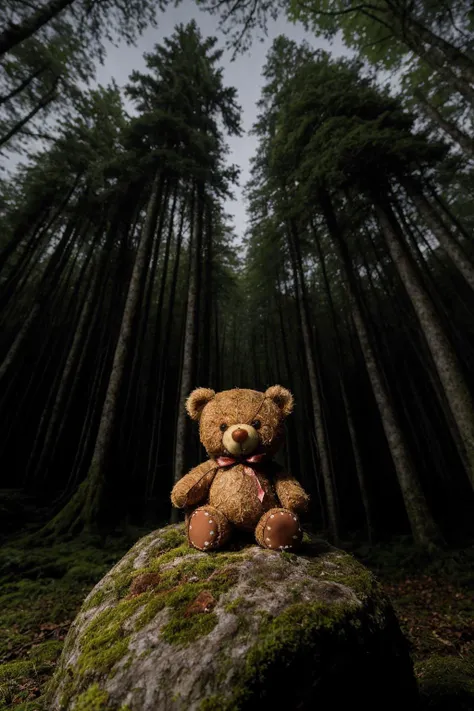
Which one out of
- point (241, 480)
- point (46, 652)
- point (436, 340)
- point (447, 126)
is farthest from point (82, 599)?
point (447, 126)

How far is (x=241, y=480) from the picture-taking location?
2.03 metres

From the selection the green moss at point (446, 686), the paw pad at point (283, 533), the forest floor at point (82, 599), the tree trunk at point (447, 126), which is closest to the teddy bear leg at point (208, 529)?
the paw pad at point (283, 533)

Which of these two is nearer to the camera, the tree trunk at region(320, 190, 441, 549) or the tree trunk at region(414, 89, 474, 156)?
the tree trunk at region(320, 190, 441, 549)

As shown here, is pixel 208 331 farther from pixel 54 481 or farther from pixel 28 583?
pixel 28 583

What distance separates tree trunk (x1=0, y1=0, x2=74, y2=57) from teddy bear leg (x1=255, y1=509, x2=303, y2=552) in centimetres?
764

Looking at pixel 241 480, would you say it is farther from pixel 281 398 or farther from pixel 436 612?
pixel 436 612

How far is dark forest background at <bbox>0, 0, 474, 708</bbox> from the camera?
707cm

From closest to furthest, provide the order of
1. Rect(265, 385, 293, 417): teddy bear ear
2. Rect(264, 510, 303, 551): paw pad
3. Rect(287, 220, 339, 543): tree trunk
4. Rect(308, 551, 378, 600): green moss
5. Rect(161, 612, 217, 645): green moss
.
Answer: Rect(161, 612, 217, 645): green moss → Rect(308, 551, 378, 600): green moss → Rect(264, 510, 303, 551): paw pad → Rect(265, 385, 293, 417): teddy bear ear → Rect(287, 220, 339, 543): tree trunk

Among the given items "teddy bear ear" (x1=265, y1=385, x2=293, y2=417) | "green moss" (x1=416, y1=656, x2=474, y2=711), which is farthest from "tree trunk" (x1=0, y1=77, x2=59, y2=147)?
"green moss" (x1=416, y1=656, x2=474, y2=711)

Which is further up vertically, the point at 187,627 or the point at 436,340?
the point at 436,340

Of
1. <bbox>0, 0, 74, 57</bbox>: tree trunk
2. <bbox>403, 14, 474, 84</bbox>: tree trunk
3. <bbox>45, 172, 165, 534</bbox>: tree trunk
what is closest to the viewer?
<bbox>0, 0, 74, 57</bbox>: tree trunk

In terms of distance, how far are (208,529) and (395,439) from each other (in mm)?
7065

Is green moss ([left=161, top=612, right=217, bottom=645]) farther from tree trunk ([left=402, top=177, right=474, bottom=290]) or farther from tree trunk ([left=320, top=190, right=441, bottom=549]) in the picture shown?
tree trunk ([left=402, top=177, right=474, bottom=290])

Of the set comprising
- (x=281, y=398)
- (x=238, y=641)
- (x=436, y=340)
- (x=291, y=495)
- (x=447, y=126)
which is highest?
(x=447, y=126)
